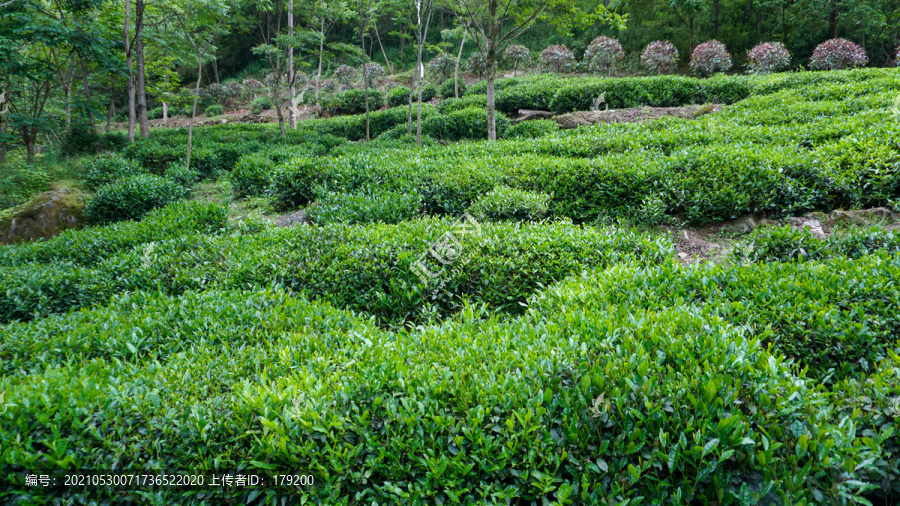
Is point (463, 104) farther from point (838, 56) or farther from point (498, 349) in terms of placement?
point (498, 349)

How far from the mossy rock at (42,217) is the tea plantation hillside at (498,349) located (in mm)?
1156

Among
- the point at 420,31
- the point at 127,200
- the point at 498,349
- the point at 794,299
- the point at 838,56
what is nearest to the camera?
the point at 498,349

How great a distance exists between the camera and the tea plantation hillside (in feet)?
6.47

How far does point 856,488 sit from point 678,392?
2.47 ft

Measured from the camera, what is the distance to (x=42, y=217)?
23.7ft

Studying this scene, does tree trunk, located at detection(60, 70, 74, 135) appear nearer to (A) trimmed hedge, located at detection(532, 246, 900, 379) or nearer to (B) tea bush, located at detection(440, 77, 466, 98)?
(B) tea bush, located at detection(440, 77, 466, 98)

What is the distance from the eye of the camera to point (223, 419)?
2211mm

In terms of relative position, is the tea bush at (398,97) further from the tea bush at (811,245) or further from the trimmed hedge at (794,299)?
the trimmed hedge at (794,299)

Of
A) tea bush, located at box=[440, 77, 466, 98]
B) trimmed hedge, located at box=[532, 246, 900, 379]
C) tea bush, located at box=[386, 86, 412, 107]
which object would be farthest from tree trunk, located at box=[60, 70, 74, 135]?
trimmed hedge, located at box=[532, 246, 900, 379]

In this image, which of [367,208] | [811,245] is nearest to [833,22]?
[811,245]

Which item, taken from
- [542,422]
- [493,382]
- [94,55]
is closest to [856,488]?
[542,422]

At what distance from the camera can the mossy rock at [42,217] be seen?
6945 mm

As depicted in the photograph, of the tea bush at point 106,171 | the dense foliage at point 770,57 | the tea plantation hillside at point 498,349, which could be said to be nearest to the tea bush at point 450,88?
the dense foliage at point 770,57

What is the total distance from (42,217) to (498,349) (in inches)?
336
